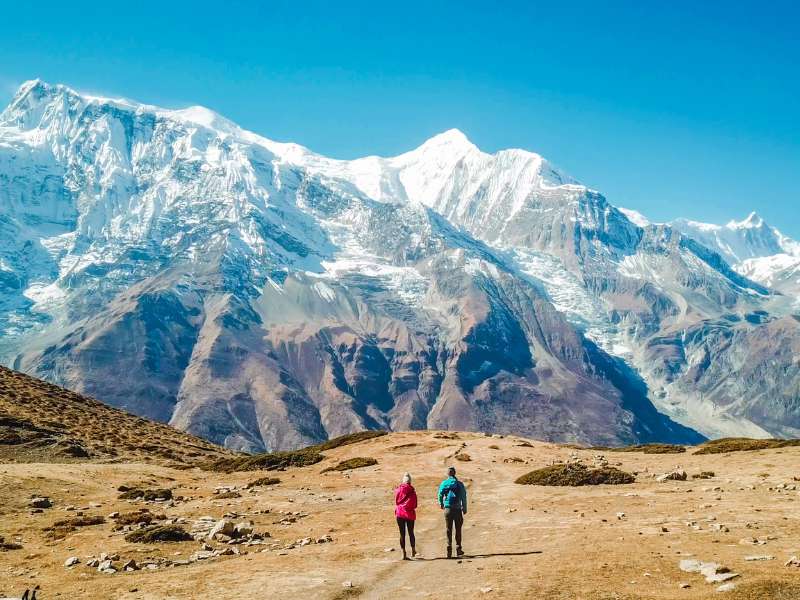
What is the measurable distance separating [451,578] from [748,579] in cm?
918

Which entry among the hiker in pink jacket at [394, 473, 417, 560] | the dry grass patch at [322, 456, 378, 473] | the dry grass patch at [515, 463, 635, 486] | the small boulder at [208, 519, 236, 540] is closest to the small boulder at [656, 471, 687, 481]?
the dry grass patch at [515, 463, 635, 486]

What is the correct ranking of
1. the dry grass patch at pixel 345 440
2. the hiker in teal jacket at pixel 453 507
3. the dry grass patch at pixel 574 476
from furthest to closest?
the dry grass patch at pixel 345 440 < the dry grass patch at pixel 574 476 < the hiker in teal jacket at pixel 453 507

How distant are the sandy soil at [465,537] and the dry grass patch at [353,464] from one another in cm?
408

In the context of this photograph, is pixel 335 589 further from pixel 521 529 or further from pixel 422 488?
pixel 422 488

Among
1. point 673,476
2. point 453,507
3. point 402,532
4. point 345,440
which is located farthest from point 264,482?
point 673,476

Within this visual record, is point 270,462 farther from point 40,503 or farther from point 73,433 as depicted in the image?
point 40,503

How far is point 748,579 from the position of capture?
2041cm

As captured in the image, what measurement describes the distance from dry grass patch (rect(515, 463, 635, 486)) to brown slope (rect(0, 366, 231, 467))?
35.1m

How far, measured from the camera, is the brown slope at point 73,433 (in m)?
58.9

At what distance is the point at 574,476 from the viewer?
1780 inches

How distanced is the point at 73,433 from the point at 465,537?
49.3 m

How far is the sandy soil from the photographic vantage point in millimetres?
22125

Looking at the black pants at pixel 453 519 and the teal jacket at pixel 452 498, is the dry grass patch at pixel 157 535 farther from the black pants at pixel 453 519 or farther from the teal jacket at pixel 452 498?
the black pants at pixel 453 519

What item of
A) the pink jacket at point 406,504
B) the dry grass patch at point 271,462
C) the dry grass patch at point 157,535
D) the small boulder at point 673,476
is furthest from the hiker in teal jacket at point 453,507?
the dry grass patch at point 271,462
